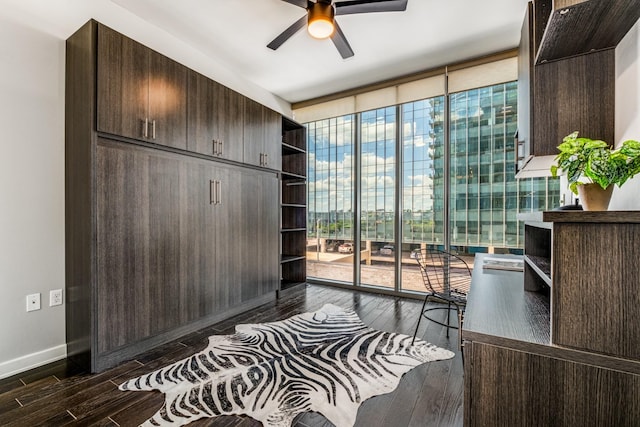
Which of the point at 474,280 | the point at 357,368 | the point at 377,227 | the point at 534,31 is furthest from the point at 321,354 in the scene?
the point at 534,31

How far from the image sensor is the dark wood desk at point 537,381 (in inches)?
33.1

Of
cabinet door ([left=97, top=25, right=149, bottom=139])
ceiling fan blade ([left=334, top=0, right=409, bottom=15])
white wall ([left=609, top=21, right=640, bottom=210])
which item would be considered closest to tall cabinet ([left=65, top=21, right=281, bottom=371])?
cabinet door ([left=97, top=25, right=149, bottom=139])

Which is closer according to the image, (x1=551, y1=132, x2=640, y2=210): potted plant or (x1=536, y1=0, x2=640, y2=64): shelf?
(x1=551, y1=132, x2=640, y2=210): potted plant

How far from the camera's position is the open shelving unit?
4.34 meters

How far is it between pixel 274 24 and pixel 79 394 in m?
3.24

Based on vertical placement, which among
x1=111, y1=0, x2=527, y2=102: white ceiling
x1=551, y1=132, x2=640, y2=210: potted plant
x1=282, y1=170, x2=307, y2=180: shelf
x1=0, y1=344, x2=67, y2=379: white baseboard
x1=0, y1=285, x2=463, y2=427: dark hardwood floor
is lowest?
x1=0, y1=285, x2=463, y2=427: dark hardwood floor

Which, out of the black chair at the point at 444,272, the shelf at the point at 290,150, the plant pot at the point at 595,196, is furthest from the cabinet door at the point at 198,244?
the plant pot at the point at 595,196

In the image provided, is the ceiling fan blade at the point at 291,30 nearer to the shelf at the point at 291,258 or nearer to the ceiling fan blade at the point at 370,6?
the ceiling fan blade at the point at 370,6

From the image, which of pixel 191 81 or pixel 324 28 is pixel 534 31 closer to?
pixel 324 28

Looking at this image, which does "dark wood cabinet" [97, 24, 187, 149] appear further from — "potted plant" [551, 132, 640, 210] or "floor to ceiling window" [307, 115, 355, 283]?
"potted plant" [551, 132, 640, 210]

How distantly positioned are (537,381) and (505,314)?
1.16 ft

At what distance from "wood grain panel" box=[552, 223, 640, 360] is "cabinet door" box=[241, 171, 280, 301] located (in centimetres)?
283

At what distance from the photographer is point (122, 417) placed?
1609 millimetres

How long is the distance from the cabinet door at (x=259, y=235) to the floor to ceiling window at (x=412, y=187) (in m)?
1.05
